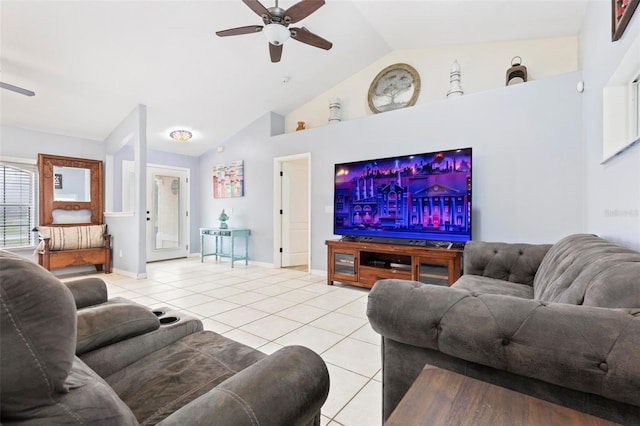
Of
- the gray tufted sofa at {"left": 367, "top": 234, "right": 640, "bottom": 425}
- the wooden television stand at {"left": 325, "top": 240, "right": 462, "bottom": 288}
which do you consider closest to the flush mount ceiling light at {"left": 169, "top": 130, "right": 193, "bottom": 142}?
the wooden television stand at {"left": 325, "top": 240, "right": 462, "bottom": 288}

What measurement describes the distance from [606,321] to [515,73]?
3417mm

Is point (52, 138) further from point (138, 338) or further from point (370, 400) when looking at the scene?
point (370, 400)

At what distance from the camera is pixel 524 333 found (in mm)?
855

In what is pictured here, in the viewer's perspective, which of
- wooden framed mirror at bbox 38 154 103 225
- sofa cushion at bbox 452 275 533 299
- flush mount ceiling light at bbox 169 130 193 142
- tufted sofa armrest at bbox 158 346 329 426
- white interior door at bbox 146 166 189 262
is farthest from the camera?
white interior door at bbox 146 166 189 262

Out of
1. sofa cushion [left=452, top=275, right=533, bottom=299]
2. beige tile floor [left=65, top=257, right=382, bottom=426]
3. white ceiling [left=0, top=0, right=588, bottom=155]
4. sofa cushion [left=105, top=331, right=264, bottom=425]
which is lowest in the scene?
beige tile floor [left=65, top=257, right=382, bottom=426]

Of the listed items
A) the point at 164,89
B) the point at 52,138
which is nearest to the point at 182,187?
the point at 52,138

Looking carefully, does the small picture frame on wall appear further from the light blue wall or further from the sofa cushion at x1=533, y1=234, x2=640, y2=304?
the light blue wall

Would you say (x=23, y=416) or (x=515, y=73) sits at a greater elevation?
(x=515, y=73)

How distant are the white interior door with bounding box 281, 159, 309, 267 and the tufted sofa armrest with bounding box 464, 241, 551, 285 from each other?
330 centimetres

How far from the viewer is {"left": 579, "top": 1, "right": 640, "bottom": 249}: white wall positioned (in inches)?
62.7

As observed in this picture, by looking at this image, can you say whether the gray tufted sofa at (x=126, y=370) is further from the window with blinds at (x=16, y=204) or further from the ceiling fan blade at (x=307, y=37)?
the window with blinds at (x=16, y=204)

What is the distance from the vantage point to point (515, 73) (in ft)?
10.6

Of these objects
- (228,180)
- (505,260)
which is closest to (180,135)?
(228,180)

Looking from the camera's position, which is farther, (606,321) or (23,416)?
(606,321)
